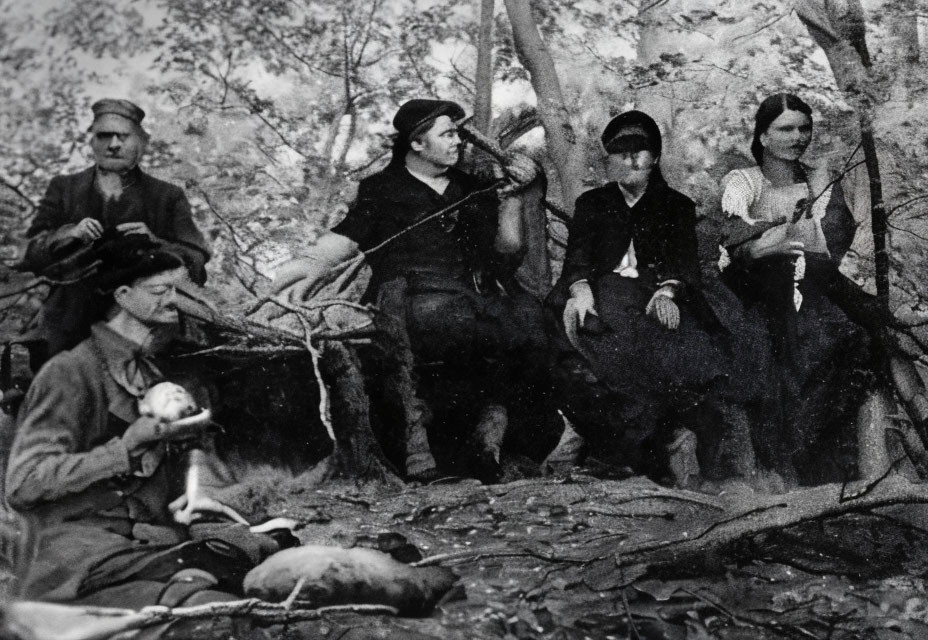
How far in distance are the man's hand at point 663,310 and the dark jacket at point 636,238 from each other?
8 cm

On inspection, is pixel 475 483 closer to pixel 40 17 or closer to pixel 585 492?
pixel 585 492

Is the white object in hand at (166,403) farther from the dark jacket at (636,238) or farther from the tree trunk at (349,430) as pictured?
the dark jacket at (636,238)

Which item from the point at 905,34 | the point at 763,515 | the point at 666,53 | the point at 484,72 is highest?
the point at 905,34

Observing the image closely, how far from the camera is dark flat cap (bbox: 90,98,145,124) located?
7.41m

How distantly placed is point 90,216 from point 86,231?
128 mm

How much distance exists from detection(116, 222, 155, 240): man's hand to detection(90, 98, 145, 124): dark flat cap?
69cm

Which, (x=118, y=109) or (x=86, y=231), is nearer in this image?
(x=86, y=231)

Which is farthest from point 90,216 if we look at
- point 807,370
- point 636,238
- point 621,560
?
point 807,370

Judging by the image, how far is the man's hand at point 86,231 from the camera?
278 inches

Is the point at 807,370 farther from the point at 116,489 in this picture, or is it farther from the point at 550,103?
the point at 116,489

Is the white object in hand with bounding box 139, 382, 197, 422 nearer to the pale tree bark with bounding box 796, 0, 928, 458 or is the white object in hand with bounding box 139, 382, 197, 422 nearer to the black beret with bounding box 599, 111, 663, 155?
the black beret with bounding box 599, 111, 663, 155

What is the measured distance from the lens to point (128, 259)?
23.1 ft

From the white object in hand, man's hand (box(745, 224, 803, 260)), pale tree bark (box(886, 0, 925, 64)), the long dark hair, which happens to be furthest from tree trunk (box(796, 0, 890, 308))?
the white object in hand

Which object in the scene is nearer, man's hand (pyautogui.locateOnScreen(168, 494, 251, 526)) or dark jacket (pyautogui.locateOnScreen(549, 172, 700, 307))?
man's hand (pyautogui.locateOnScreen(168, 494, 251, 526))
